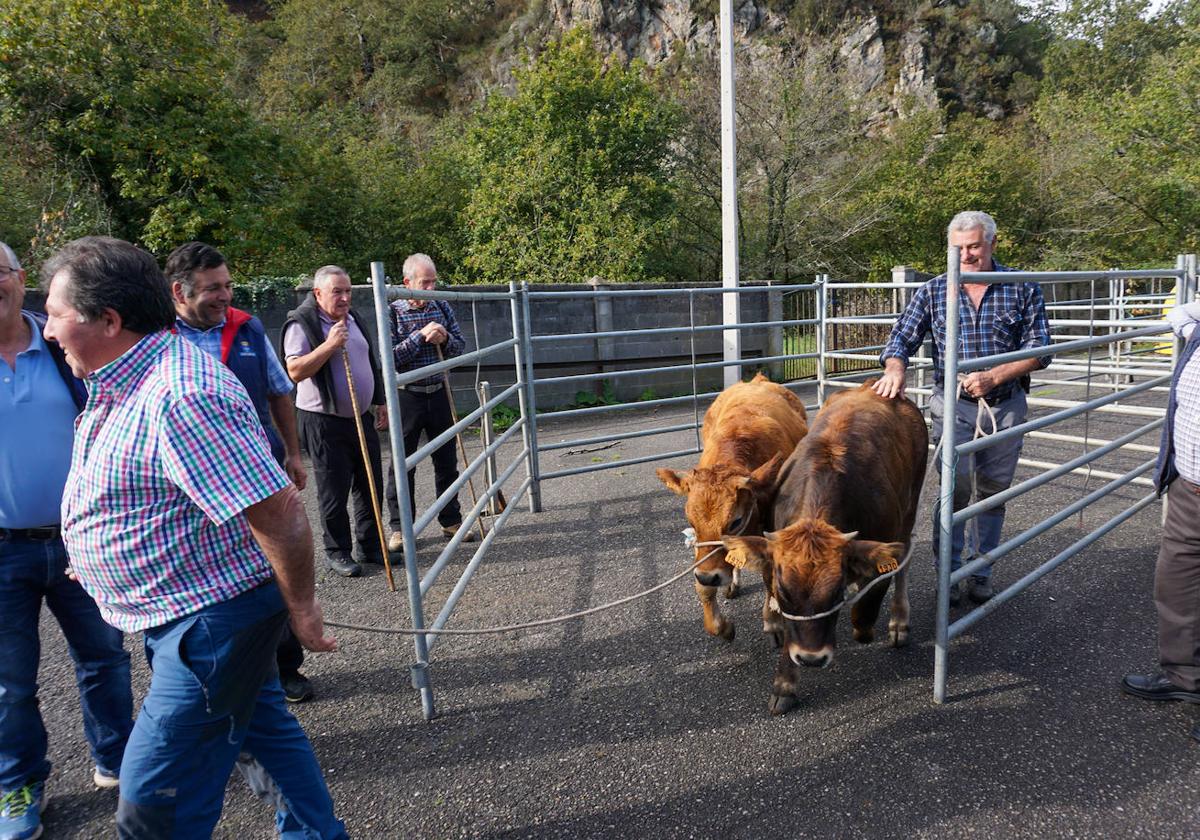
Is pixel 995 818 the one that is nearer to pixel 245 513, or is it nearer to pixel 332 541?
pixel 245 513

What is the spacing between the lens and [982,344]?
350 cm

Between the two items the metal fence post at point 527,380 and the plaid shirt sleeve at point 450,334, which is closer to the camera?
the plaid shirt sleeve at point 450,334

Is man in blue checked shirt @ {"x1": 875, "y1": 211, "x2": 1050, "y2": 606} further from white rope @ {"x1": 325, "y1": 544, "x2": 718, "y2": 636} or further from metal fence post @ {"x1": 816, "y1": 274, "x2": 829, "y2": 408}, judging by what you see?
metal fence post @ {"x1": 816, "y1": 274, "x2": 829, "y2": 408}

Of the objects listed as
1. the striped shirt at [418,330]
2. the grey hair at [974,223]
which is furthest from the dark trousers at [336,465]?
the grey hair at [974,223]

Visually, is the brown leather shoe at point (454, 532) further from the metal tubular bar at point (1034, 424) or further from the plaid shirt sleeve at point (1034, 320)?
the plaid shirt sleeve at point (1034, 320)

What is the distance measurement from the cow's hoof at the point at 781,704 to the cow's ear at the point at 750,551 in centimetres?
64

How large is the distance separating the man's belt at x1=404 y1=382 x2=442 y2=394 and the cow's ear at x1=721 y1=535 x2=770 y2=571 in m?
2.75

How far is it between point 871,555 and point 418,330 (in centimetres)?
328

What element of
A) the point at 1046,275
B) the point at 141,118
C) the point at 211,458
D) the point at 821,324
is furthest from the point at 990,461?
the point at 141,118

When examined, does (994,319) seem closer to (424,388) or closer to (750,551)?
(750,551)

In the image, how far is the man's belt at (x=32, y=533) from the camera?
2174 mm

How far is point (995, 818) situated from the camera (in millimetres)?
2172

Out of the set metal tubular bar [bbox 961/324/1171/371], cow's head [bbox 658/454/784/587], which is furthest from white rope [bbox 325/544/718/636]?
metal tubular bar [bbox 961/324/1171/371]

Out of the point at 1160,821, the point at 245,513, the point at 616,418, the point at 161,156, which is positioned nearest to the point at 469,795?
the point at 245,513
